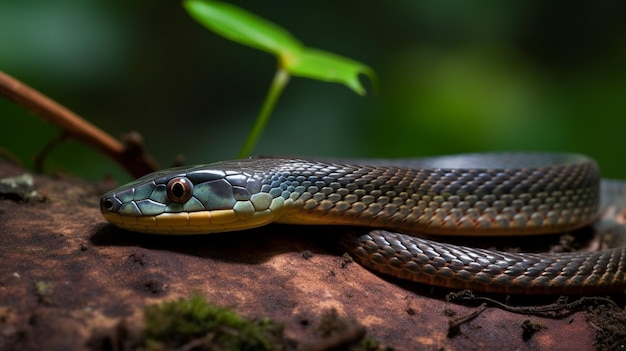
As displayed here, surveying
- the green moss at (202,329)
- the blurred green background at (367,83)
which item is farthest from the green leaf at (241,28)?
the blurred green background at (367,83)

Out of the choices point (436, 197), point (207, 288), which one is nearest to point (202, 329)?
point (207, 288)

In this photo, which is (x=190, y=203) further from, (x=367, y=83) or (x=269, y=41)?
(x=367, y=83)

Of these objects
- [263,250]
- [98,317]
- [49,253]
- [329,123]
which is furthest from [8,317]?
[329,123]

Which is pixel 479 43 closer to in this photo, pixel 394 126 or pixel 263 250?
pixel 394 126

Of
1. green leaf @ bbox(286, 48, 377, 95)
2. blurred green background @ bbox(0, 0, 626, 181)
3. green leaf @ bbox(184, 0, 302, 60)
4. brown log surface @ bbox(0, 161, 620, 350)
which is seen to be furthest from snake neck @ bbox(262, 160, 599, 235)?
blurred green background @ bbox(0, 0, 626, 181)

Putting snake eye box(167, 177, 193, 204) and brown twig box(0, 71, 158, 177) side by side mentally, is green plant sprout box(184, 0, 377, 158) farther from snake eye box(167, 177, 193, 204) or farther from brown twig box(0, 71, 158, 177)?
snake eye box(167, 177, 193, 204)

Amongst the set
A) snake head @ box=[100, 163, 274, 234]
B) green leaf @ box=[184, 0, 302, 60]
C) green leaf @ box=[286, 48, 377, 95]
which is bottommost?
snake head @ box=[100, 163, 274, 234]
